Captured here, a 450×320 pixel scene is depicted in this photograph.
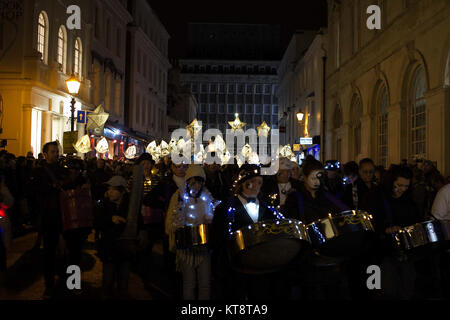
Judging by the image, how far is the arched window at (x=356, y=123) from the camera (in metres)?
26.2

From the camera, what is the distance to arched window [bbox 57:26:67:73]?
24.0 metres

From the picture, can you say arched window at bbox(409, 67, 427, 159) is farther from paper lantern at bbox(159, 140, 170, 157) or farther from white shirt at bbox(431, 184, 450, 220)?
paper lantern at bbox(159, 140, 170, 157)

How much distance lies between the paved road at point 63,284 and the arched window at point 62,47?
1600cm

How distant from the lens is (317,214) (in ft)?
16.3

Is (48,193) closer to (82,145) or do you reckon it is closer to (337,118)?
(82,145)

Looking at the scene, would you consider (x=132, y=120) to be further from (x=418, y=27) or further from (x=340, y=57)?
(x=418, y=27)

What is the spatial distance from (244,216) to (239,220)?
65 mm

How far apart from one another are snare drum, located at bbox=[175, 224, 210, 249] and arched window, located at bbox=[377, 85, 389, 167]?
1791cm

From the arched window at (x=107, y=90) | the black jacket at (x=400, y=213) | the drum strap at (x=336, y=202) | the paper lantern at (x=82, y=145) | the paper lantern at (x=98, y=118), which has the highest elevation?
the arched window at (x=107, y=90)

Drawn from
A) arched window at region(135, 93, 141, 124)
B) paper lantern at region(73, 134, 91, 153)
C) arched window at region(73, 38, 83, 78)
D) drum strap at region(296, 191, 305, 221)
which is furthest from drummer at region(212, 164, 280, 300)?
arched window at region(135, 93, 141, 124)

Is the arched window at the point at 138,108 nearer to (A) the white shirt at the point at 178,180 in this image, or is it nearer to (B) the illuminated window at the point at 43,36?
(B) the illuminated window at the point at 43,36

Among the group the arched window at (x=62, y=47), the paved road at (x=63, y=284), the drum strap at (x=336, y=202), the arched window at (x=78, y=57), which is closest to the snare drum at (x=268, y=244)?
the drum strap at (x=336, y=202)
